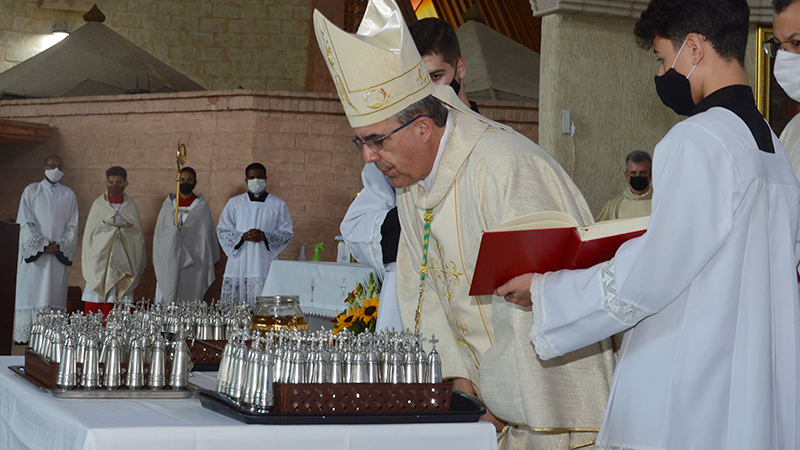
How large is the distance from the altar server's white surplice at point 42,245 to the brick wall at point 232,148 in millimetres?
1176

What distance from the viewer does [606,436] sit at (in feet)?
6.09

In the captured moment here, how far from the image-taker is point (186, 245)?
388 inches

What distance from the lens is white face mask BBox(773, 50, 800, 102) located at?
2756 millimetres

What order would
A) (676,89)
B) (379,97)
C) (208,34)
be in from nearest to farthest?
(676,89), (379,97), (208,34)

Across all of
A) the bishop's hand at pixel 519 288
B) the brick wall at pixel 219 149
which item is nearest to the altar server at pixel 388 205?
the bishop's hand at pixel 519 288

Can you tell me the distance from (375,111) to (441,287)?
507mm

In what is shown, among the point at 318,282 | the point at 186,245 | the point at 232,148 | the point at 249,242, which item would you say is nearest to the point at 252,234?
the point at 249,242

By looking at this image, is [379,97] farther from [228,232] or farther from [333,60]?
[228,232]

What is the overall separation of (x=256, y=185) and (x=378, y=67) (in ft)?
24.3

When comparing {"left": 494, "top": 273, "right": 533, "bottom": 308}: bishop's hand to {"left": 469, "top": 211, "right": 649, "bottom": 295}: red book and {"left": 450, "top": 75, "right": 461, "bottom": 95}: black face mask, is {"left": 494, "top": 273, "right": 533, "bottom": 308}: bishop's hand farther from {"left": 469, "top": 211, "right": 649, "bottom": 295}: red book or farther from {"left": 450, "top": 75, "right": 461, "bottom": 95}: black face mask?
{"left": 450, "top": 75, "right": 461, "bottom": 95}: black face mask

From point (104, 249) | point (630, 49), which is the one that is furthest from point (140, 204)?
point (630, 49)

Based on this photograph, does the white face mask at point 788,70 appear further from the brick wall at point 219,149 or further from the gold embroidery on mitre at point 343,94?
the brick wall at point 219,149

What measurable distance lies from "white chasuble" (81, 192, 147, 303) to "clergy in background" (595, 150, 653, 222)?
5643 millimetres

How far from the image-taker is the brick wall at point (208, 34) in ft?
45.2
